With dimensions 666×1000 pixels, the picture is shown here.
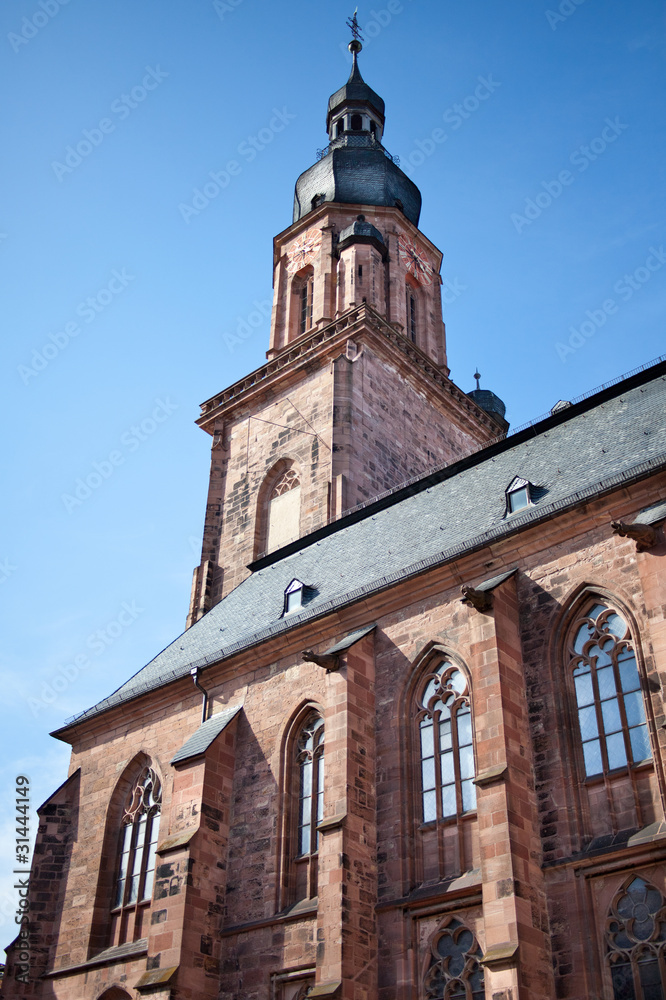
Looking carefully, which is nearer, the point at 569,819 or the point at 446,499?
the point at 569,819

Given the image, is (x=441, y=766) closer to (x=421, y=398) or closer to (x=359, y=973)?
(x=359, y=973)

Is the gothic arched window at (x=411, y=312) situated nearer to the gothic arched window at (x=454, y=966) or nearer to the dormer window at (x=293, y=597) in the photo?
the dormer window at (x=293, y=597)

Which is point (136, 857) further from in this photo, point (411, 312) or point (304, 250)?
point (304, 250)

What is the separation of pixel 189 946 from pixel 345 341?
18087 millimetres

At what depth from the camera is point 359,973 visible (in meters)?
14.6

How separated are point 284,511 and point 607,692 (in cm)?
1581

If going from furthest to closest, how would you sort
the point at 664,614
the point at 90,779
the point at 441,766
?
the point at 90,779 < the point at 441,766 < the point at 664,614

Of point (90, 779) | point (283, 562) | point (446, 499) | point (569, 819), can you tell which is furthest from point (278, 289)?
point (569, 819)

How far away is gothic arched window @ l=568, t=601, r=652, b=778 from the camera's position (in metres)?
14.1

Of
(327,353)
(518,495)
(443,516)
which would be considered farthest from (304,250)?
(518,495)

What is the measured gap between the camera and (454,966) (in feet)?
46.6

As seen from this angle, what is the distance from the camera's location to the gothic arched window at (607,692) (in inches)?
556

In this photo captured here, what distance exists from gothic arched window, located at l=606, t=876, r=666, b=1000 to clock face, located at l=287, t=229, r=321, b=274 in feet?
83.8

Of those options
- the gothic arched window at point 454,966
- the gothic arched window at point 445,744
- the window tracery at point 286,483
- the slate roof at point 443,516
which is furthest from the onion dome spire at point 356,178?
the gothic arched window at point 454,966
